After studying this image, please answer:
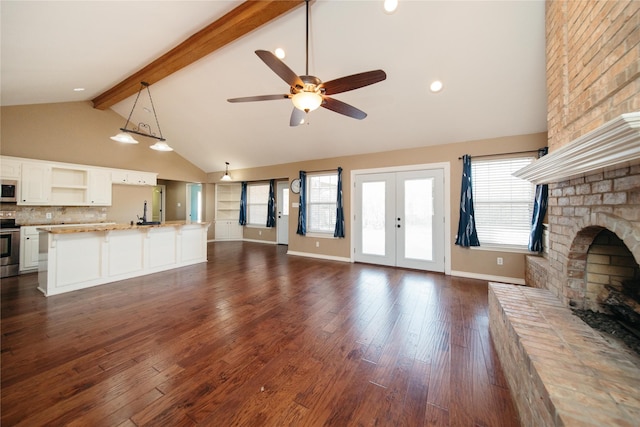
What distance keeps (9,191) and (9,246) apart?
0.98m

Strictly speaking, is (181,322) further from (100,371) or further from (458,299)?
(458,299)

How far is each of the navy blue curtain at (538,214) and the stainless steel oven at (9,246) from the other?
29.0 ft

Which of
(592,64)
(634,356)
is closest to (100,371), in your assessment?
(634,356)

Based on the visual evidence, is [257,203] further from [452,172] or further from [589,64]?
[589,64]

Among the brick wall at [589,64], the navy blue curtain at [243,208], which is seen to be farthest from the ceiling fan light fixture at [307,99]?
the navy blue curtain at [243,208]

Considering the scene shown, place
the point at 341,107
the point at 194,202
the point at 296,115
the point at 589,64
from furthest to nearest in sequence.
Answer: the point at 194,202, the point at 296,115, the point at 341,107, the point at 589,64

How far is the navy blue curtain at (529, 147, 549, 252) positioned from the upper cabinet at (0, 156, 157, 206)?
847cm

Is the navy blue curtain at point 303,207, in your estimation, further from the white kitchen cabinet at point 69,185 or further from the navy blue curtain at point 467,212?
the white kitchen cabinet at point 69,185

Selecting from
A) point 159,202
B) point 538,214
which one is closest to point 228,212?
point 159,202

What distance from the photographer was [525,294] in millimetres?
2111

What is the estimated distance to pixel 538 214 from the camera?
3.54 metres

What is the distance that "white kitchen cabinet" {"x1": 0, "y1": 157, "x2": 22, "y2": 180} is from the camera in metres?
3.96

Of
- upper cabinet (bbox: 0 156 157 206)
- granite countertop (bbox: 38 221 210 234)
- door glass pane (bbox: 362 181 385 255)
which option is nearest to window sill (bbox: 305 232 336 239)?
door glass pane (bbox: 362 181 385 255)

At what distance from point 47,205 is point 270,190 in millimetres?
4898
